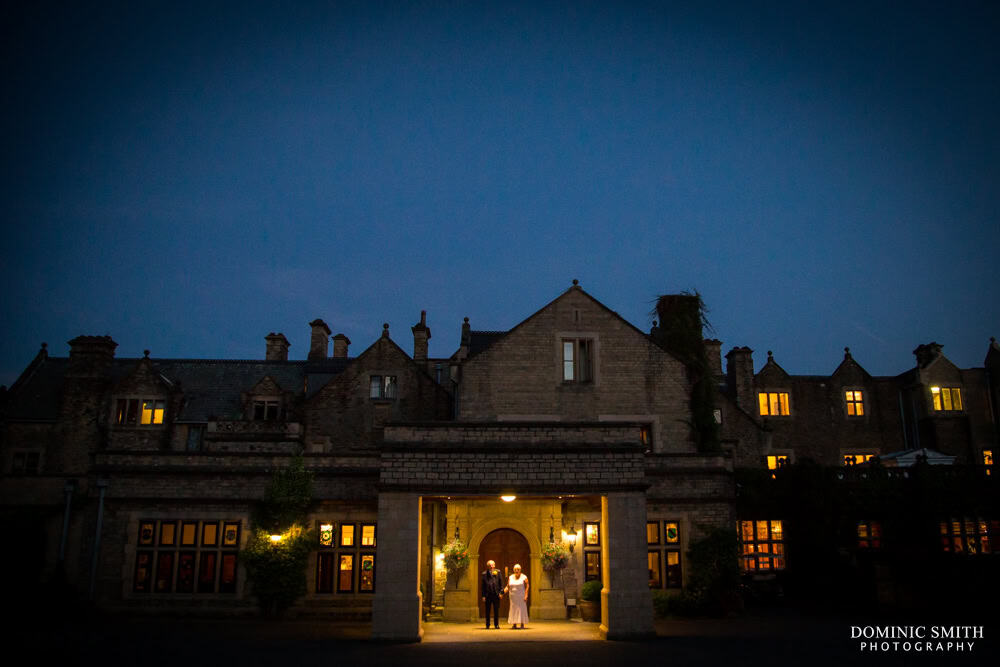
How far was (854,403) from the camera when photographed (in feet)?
109

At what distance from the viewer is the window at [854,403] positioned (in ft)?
109

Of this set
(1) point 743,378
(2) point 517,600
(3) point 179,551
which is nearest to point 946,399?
(1) point 743,378

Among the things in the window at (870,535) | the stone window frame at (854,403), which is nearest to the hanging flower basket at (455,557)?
the window at (870,535)

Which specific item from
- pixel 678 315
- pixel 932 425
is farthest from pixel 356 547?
pixel 932 425

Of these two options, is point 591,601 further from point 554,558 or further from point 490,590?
point 490,590

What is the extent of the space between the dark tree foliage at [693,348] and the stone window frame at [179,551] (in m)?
15.8

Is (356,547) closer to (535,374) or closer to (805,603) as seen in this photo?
(535,374)

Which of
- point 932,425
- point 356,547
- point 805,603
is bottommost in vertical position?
point 805,603

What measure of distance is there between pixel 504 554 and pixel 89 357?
22.2 metres

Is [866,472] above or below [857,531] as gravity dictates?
above

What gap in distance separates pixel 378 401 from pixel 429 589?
8450mm

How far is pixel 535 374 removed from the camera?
79.5ft

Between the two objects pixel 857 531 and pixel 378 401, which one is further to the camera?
pixel 378 401

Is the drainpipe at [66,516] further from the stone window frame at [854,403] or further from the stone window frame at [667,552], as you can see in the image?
the stone window frame at [854,403]
